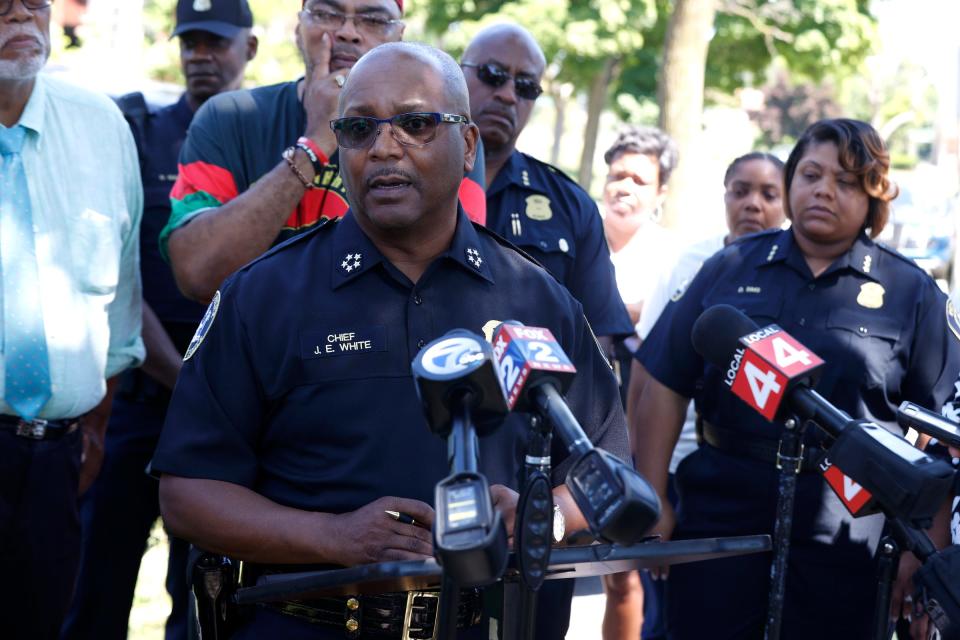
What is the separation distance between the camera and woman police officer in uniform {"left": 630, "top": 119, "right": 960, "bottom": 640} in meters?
4.00

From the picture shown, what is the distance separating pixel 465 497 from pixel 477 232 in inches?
56.0

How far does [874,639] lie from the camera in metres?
2.94

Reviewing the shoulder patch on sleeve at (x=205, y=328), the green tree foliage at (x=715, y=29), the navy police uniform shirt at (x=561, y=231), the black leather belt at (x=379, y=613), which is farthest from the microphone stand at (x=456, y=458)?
the green tree foliage at (x=715, y=29)

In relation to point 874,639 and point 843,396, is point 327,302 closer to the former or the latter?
point 874,639

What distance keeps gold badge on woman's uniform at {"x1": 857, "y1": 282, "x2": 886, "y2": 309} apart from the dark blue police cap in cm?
305

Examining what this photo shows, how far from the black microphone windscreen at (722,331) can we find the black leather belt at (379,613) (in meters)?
0.85

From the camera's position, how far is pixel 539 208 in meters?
4.62

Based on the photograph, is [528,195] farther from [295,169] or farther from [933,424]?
[933,424]

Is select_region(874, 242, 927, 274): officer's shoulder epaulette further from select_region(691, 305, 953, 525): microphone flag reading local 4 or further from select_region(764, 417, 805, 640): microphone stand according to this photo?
select_region(764, 417, 805, 640): microphone stand

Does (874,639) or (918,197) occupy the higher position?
(918,197)

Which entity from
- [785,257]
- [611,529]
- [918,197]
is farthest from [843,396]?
[918,197]

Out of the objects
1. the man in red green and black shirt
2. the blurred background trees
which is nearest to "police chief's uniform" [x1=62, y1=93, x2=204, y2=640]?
the man in red green and black shirt

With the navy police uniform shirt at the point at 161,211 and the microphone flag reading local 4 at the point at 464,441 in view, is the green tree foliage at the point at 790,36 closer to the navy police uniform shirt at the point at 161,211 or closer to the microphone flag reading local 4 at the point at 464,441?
the navy police uniform shirt at the point at 161,211

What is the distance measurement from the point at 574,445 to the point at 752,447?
241 cm
